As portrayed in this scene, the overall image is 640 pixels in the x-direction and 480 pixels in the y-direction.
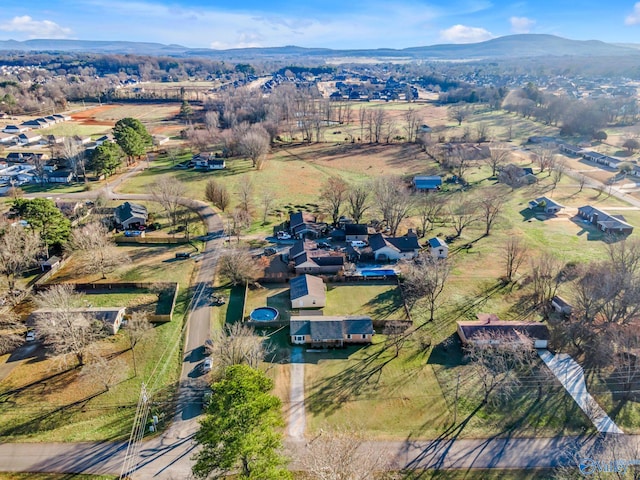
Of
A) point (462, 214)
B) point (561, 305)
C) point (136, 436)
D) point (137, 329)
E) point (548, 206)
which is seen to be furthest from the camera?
point (548, 206)

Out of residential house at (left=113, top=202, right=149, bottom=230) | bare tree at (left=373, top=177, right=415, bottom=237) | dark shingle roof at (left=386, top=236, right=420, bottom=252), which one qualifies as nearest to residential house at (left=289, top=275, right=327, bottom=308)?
dark shingle roof at (left=386, top=236, right=420, bottom=252)

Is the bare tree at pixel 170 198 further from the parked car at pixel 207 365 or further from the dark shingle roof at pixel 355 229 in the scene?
the parked car at pixel 207 365

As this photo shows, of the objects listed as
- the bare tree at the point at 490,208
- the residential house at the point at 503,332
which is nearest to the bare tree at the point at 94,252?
the residential house at the point at 503,332

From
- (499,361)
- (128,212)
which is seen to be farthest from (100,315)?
(499,361)

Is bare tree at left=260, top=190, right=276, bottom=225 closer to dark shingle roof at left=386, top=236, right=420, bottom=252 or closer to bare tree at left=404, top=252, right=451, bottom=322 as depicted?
dark shingle roof at left=386, top=236, right=420, bottom=252

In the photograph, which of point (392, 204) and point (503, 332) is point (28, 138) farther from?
point (503, 332)

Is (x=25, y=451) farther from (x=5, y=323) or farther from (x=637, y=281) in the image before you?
(x=637, y=281)
